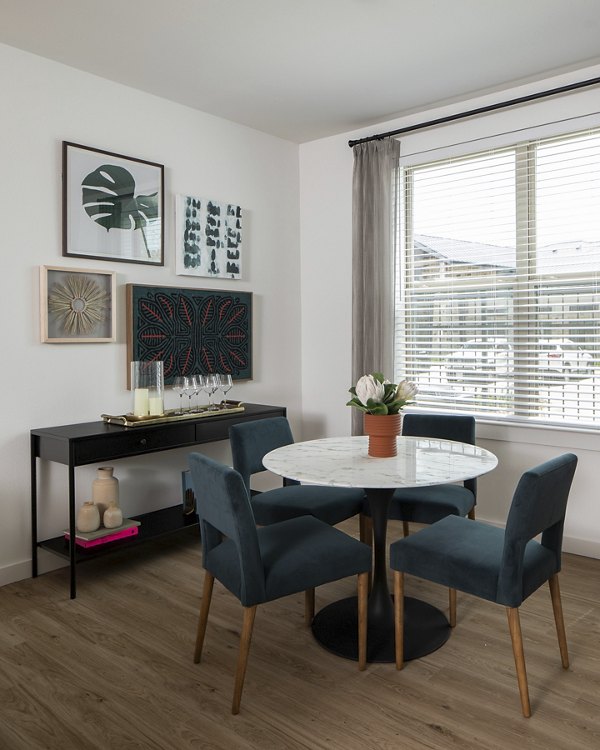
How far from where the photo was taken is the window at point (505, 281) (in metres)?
3.57

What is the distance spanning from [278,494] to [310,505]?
25 cm

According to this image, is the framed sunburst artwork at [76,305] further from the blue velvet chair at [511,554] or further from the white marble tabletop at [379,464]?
the blue velvet chair at [511,554]

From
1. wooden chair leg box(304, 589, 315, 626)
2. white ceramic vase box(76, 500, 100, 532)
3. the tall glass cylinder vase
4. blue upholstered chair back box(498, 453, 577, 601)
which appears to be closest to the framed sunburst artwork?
the tall glass cylinder vase

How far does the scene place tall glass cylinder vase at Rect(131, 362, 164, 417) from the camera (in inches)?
135

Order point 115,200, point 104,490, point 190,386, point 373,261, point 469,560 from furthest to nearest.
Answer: point 373,261 → point 190,386 → point 115,200 → point 104,490 → point 469,560

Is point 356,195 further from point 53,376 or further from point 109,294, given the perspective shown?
point 53,376

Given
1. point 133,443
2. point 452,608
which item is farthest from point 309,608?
point 133,443

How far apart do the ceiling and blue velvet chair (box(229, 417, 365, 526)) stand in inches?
76.6

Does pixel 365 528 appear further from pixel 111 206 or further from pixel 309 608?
pixel 111 206

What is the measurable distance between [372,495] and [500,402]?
1.62 metres

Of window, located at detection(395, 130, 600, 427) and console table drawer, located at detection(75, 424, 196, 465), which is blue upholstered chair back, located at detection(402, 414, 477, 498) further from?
console table drawer, located at detection(75, 424, 196, 465)

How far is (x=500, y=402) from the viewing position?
3.89 m

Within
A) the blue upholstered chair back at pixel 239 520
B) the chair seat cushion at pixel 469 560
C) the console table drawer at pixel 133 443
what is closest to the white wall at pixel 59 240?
the console table drawer at pixel 133 443

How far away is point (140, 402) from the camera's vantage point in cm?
343
